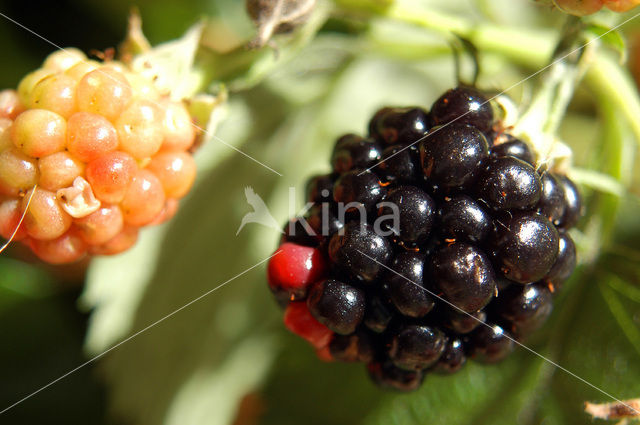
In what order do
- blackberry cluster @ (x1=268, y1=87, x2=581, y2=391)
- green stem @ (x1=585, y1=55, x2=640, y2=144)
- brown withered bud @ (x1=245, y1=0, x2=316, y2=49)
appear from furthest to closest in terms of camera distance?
green stem @ (x1=585, y1=55, x2=640, y2=144), brown withered bud @ (x1=245, y1=0, x2=316, y2=49), blackberry cluster @ (x1=268, y1=87, x2=581, y2=391)

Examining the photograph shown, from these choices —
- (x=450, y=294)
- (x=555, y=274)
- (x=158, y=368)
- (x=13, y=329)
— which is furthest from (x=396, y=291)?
(x=13, y=329)

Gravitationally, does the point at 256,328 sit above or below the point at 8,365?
above

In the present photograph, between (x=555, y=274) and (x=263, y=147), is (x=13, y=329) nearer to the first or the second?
(x=263, y=147)

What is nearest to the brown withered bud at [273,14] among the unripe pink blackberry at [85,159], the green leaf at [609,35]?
the unripe pink blackberry at [85,159]

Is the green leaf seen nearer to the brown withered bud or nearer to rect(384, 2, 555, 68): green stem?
rect(384, 2, 555, 68): green stem

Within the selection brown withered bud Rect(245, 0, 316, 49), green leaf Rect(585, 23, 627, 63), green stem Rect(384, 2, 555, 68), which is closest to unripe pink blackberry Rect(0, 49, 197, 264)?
brown withered bud Rect(245, 0, 316, 49)

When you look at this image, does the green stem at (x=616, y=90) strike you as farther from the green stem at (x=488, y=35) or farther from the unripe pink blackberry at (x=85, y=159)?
the unripe pink blackberry at (x=85, y=159)
